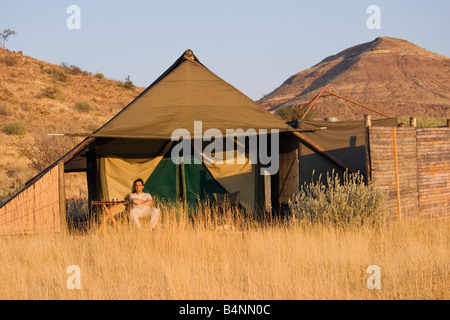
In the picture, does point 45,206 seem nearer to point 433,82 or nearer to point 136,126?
point 136,126

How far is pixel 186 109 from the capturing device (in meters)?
9.83

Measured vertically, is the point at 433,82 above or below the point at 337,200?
above

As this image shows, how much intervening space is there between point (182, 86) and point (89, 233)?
135 inches

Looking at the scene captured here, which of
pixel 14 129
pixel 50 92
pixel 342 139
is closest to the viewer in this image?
pixel 342 139

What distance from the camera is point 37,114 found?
32656 mm

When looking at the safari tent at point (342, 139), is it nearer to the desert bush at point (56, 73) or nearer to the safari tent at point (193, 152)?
the safari tent at point (193, 152)

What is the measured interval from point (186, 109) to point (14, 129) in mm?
20381

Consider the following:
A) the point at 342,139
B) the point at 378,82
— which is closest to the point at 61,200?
the point at 342,139

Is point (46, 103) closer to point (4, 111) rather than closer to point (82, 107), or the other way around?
point (82, 107)

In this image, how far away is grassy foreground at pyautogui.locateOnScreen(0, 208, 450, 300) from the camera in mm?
5523

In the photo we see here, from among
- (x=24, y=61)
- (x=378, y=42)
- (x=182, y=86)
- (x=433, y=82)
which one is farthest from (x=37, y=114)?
(x=378, y=42)

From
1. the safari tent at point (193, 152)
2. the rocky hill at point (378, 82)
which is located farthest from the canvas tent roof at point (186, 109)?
the rocky hill at point (378, 82)

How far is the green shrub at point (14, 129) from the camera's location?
27.3 m

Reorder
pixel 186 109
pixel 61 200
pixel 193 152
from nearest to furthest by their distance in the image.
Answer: pixel 61 200 → pixel 186 109 → pixel 193 152
